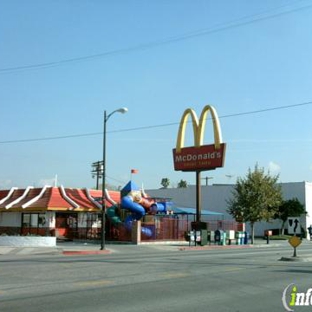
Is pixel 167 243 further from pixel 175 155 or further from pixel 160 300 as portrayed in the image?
pixel 160 300

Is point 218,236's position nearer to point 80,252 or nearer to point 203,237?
point 203,237

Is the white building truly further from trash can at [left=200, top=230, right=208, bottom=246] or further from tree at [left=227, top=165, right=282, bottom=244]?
trash can at [left=200, top=230, right=208, bottom=246]

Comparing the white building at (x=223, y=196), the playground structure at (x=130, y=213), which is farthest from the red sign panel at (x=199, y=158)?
the white building at (x=223, y=196)

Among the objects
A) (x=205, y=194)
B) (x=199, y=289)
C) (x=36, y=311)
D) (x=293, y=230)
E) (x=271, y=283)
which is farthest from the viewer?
(x=205, y=194)

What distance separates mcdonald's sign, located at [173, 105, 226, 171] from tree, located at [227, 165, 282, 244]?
652 centimetres

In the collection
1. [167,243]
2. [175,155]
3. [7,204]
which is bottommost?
[167,243]

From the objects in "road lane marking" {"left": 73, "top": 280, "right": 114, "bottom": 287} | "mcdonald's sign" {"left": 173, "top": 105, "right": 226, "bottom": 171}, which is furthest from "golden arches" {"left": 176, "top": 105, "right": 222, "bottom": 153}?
"road lane marking" {"left": 73, "top": 280, "right": 114, "bottom": 287}

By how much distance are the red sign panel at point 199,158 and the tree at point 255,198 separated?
21.4 ft

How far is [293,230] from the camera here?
25266 millimetres

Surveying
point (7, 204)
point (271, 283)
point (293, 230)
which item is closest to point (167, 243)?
point (7, 204)

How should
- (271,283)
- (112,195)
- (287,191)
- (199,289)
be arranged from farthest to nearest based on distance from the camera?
(287,191) → (112,195) → (271,283) → (199,289)

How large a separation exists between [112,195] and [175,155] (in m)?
7.89

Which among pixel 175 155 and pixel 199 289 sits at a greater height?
pixel 175 155

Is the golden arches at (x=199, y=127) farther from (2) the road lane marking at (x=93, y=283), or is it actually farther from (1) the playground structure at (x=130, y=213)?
(2) the road lane marking at (x=93, y=283)
